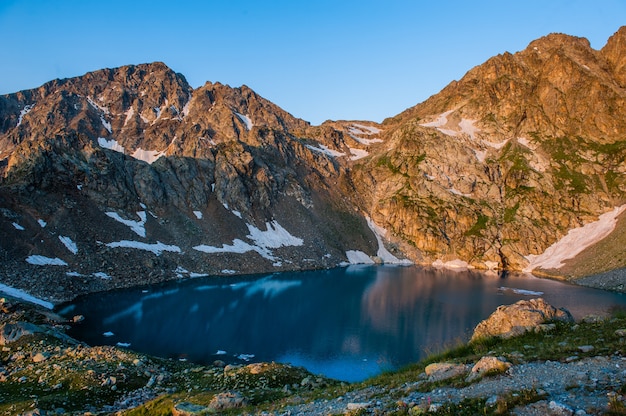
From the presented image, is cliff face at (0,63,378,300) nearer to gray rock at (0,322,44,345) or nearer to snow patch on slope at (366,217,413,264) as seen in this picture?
snow patch on slope at (366,217,413,264)

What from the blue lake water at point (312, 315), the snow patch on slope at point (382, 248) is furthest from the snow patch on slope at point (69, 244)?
the snow patch on slope at point (382, 248)

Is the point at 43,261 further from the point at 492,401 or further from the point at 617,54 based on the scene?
the point at 617,54

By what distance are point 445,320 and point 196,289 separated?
2000 inches

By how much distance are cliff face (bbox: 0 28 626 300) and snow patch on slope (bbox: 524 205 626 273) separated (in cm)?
317

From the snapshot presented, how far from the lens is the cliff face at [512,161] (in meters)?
137

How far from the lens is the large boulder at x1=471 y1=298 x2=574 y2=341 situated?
65.7 feet

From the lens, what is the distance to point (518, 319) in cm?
2150

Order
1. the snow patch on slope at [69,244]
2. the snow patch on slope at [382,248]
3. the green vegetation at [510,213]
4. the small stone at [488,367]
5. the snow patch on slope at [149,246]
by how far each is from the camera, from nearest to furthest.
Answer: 1. the small stone at [488,367]
2. the snow patch on slope at [69,244]
3. the snow patch on slope at [149,246]
4. the snow patch on slope at [382,248]
5. the green vegetation at [510,213]

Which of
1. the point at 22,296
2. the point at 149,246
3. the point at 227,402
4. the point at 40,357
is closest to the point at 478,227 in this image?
the point at 149,246

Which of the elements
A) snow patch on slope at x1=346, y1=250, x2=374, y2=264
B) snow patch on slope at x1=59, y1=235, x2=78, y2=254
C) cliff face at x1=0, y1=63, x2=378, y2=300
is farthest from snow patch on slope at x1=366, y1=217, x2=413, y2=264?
snow patch on slope at x1=59, y1=235, x2=78, y2=254

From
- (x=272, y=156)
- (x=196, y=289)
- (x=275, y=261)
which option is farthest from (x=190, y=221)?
(x=272, y=156)

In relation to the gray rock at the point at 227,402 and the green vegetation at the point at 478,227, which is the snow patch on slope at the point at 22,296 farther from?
the green vegetation at the point at 478,227

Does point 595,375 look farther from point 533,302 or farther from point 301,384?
point 301,384

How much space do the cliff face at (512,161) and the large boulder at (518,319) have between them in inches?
4593
